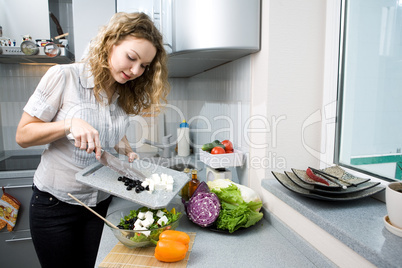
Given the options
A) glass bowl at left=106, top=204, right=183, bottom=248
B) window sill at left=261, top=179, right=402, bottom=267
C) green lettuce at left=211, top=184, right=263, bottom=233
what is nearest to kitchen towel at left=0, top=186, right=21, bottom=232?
glass bowl at left=106, top=204, right=183, bottom=248

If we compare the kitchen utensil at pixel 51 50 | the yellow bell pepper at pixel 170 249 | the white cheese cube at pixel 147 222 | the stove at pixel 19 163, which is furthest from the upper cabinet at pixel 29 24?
the yellow bell pepper at pixel 170 249

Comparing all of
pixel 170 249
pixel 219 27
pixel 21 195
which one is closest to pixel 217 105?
pixel 219 27

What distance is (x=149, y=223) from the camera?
863 mm

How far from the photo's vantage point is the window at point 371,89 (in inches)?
34.3

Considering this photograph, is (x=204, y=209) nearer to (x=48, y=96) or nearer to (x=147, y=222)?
(x=147, y=222)

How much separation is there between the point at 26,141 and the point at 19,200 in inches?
45.0

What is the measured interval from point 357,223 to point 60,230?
3.47 feet

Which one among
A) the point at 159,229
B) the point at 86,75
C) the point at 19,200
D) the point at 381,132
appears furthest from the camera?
the point at 19,200

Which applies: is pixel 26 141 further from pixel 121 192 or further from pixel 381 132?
pixel 381 132

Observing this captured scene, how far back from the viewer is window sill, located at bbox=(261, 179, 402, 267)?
60cm

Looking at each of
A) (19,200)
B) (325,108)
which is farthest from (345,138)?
(19,200)

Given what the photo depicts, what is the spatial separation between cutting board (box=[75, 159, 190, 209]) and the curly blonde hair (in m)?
0.30

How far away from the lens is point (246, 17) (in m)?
1.10

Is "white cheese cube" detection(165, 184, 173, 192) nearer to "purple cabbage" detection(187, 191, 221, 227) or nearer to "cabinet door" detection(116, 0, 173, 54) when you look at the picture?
"purple cabbage" detection(187, 191, 221, 227)
